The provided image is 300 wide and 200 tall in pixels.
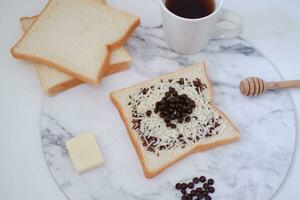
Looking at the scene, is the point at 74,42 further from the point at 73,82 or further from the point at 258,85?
the point at 258,85

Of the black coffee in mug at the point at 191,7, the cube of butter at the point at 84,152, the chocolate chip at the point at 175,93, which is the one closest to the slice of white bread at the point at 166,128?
the chocolate chip at the point at 175,93

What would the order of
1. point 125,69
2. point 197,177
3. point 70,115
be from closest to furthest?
point 197,177 < point 70,115 < point 125,69

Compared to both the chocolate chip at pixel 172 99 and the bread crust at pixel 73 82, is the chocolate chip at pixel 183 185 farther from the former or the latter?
the bread crust at pixel 73 82

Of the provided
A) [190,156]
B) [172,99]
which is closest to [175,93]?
[172,99]

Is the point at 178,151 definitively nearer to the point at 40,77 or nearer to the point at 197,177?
the point at 197,177

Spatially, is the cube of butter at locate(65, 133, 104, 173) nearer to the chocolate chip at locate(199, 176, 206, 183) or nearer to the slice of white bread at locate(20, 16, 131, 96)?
the slice of white bread at locate(20, 16, 131, 96)

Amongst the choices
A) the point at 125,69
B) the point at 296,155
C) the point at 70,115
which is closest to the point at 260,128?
the point at 296,155
